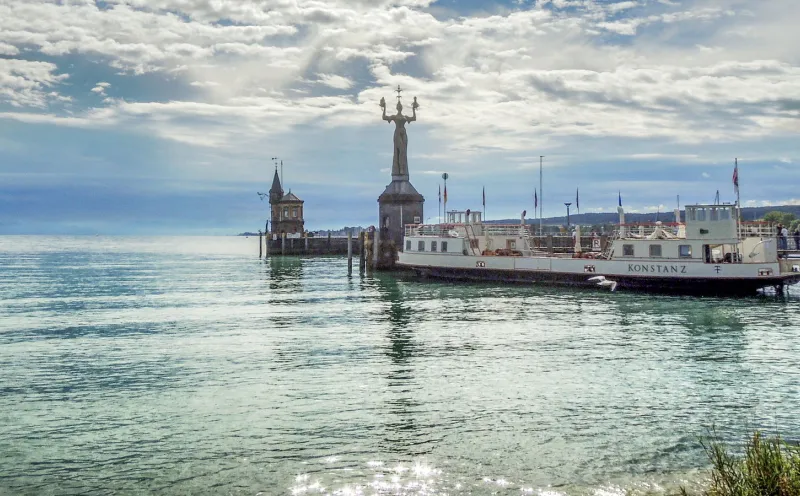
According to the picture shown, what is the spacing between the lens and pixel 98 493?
11.6 metres

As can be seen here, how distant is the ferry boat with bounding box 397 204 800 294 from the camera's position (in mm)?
43094

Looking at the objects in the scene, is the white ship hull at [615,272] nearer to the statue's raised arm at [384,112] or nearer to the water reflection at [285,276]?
the water reflection at [285,276]

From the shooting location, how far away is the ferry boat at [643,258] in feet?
141

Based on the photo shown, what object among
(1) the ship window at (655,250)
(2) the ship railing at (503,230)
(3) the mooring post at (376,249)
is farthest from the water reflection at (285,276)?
(1) the ship window at (655,250)

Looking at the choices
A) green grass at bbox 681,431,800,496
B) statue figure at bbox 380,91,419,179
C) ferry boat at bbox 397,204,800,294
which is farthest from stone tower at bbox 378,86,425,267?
green grass at bbox 681,431,800,496

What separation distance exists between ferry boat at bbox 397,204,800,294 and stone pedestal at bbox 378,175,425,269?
21.7ft

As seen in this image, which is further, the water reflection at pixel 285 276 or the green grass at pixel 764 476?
the water reflection at pixel 285 276

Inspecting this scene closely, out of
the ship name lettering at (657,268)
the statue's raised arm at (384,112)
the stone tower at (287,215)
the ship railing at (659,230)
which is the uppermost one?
the statue's raised arm at (384,112)

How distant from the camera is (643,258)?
153ft

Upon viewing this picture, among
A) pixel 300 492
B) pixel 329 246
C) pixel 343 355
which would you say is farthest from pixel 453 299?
pixel 329 246

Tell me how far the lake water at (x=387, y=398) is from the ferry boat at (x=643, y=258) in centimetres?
696

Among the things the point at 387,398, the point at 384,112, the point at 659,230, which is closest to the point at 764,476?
the point at 387,398

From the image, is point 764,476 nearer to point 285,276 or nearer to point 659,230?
point 659,230

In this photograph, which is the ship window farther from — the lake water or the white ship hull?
the lake water
